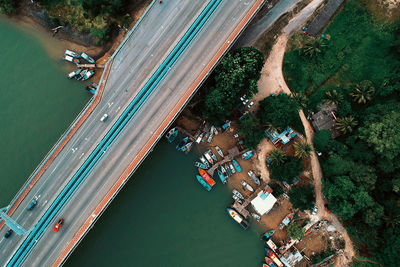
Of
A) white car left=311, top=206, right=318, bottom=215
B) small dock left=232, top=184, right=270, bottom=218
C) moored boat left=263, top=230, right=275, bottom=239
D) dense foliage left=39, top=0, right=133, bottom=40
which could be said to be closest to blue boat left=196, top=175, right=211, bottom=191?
small dock left=232, top=184, right=270, bottom=218

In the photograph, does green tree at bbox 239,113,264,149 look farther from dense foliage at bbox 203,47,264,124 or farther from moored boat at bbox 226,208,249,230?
moored boat at bbox 226,208,249,230

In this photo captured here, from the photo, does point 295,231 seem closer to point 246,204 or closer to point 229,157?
point 246,204

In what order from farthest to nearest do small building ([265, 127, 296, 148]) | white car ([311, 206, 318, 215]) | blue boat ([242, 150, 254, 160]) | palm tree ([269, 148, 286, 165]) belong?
blue boat ([242, 150, 254, 160]), white car ([311, 206, 318, 215]), small building ([265, 127, 296, 148]), palm tree ([269, 148, 286, 165])

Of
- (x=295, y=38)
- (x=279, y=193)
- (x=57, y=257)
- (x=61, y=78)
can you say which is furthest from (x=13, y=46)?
(x=279, y=193)

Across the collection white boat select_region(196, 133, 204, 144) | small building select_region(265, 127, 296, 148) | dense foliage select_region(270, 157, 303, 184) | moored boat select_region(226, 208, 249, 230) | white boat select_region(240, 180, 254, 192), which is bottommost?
moored boat select_region(226, 208, 249, 230)

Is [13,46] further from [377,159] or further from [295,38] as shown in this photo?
[377,159]

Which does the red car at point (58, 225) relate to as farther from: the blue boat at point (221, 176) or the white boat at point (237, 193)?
the white boat at point (237, 193)

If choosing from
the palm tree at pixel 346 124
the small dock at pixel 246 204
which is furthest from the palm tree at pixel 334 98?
the small dock at pixel 246 204
